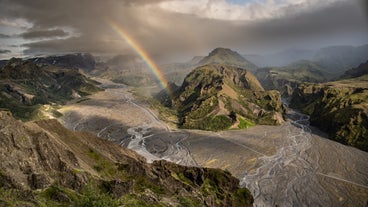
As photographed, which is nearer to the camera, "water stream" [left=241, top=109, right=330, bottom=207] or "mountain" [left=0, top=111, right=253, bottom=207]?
"mountain" [left=0, top=111, right=253, bottom=207]

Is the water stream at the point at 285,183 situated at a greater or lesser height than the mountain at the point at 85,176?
lesser

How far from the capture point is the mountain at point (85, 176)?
6128cm

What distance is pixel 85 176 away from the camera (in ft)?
254

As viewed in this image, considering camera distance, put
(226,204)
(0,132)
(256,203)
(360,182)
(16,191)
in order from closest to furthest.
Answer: (16,191) → (0,132) → (226,204) → (256,203) → (360,182)

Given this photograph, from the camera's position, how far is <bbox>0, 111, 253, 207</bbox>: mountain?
61.3 metres

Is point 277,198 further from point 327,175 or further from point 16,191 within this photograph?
point 16,191

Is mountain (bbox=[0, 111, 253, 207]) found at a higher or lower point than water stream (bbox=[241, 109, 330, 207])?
higher

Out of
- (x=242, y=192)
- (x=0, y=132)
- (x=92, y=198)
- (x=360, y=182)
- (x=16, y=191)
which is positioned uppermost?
(x=0, y=132)

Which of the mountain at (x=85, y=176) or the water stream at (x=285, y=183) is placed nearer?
the mountain at (x=85, y=176)

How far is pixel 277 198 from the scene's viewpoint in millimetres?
146750

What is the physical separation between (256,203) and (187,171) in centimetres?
4122

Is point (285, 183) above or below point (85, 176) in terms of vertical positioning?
below

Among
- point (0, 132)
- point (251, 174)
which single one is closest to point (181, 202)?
point (0, 132)

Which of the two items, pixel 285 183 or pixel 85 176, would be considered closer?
pixel 85 176
